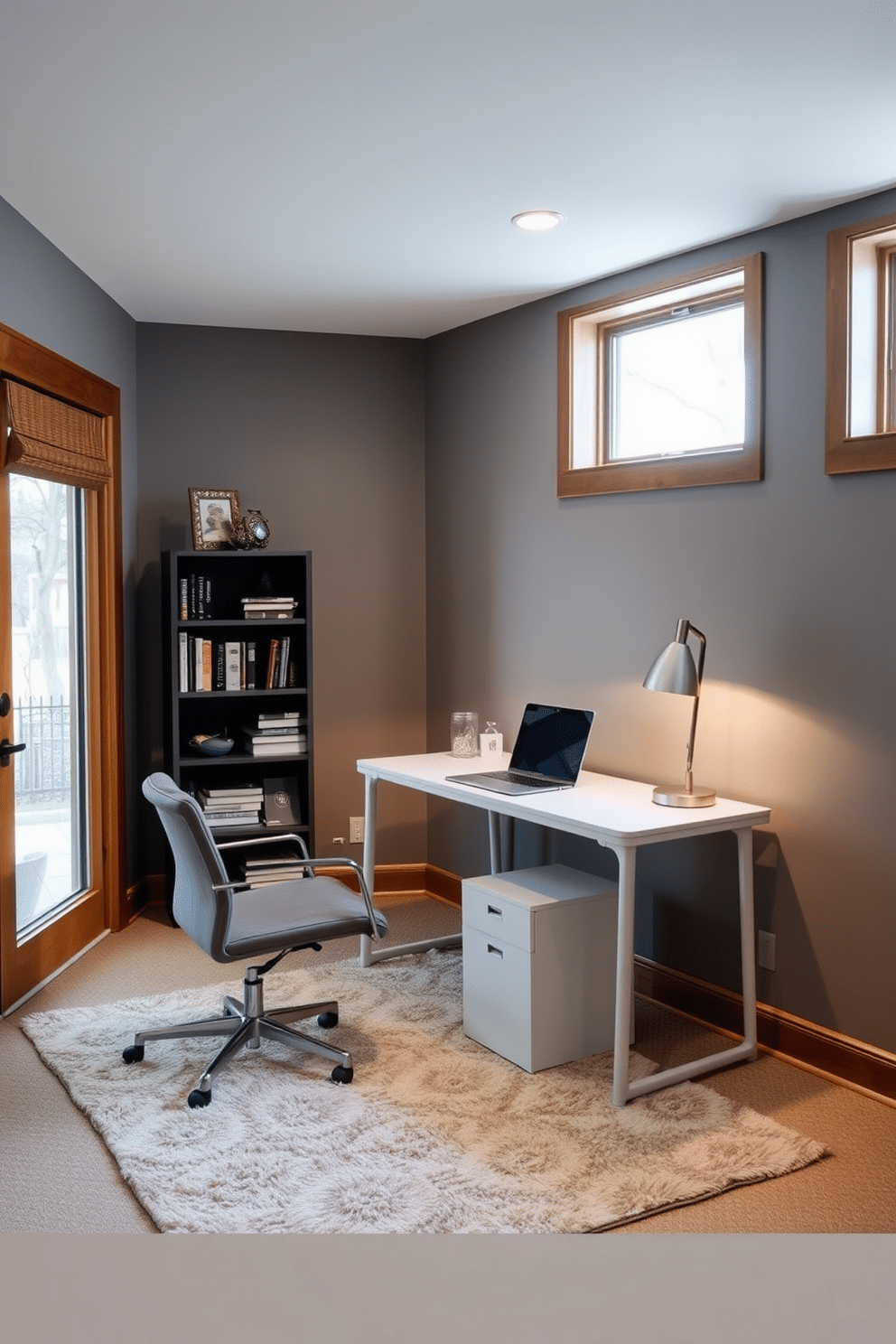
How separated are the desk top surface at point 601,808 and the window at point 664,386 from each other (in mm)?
1004

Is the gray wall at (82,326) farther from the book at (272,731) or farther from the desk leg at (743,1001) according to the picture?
the desk leg at (743,1001)

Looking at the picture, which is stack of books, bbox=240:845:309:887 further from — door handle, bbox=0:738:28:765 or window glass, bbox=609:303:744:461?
window glass, bbox=609:303:744:461

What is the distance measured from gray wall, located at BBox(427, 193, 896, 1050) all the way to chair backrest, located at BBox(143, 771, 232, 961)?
5.01ft

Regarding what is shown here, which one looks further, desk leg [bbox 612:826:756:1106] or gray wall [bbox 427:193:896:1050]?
gray wall [bbox 427:193:896:1050]

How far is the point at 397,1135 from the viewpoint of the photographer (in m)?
2.73

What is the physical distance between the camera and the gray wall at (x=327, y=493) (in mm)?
4734

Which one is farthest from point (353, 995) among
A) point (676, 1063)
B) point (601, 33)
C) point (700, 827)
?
point (601, 33)

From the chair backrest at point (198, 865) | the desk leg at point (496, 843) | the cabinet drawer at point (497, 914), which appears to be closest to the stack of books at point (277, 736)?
the desk leg at point (496, 843)

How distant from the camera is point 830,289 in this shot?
3.04 m

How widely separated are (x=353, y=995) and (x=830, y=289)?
2.63 meters

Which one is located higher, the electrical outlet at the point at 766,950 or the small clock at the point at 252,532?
the small clock at the point at 252,532

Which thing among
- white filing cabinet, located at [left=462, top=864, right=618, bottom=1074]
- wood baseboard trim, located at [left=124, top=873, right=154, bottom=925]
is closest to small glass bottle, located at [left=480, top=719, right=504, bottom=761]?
white filing cabinet, located at [left=462, top=864, right=618, bottom=1074]

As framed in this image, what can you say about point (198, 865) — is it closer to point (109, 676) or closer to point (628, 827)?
point (628, 827)

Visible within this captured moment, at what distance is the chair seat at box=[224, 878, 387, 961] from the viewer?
2.96m
